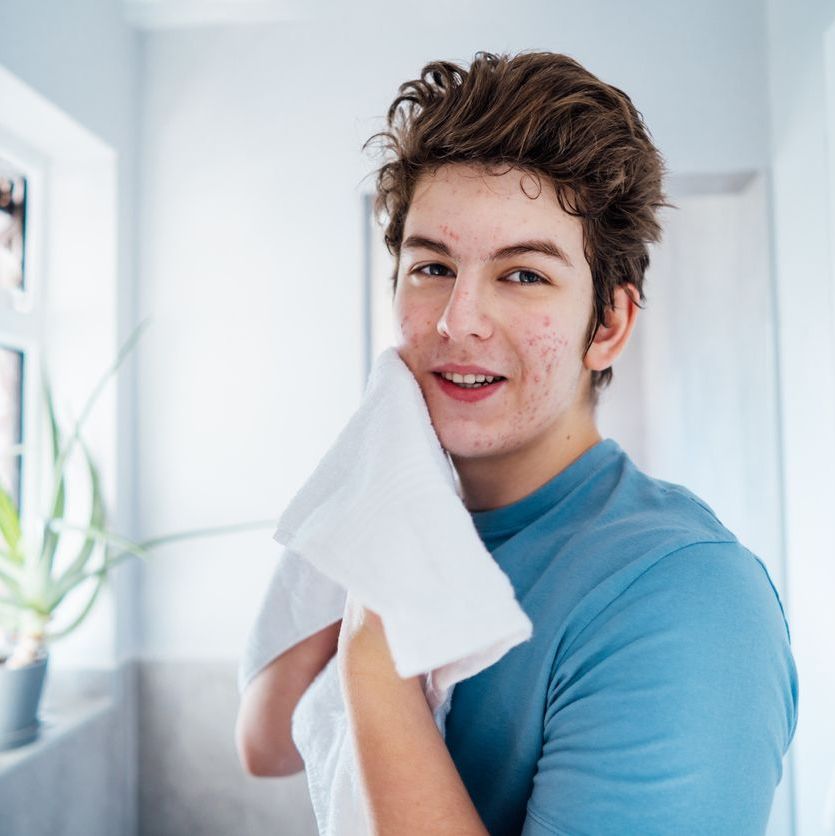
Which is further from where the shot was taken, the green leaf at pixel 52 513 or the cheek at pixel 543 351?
the green leaf at pixel 52 513

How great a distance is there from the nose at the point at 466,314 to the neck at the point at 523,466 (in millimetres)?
151

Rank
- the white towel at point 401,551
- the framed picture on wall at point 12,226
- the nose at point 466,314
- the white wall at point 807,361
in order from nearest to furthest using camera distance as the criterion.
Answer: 1. the white towel at point 401,551
2. the nose at point 466,314
3. the white wall at point 807,361
4. the framed picture on wall at point 12,226

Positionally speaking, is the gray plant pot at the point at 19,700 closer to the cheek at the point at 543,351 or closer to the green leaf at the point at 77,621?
the green leaf at the point at 77,621

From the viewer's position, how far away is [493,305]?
726mm

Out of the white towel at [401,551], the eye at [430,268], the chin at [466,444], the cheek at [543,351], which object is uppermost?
the eye at [430,268]

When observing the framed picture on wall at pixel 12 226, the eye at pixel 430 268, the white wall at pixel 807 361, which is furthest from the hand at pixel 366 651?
the framed picture on wall at pixel 12 226

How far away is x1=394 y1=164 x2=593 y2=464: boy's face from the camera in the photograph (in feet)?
2.35

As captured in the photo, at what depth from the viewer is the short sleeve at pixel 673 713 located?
533mm

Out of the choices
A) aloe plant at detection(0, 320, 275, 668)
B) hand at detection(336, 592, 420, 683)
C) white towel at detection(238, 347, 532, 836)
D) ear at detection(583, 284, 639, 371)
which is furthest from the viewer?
aloe plant at detection(0, 320, 275, 668)

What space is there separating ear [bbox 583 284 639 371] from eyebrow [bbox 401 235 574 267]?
106 mm

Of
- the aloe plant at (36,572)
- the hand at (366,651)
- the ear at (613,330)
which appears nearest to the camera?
the hand at (366,651)

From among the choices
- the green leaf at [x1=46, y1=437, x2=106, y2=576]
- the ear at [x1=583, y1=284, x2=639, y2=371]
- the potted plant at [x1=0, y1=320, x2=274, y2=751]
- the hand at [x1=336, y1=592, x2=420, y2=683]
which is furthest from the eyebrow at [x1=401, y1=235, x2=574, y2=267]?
the green leaf at [x1=46, y1=437, x2=106, y2=576]

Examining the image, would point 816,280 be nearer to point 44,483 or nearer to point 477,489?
point 477,489

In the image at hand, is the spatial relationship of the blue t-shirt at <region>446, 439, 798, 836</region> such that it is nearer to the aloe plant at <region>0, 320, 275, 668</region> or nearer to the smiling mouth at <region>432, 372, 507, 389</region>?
the smiling mouth at <region>432, 372, 507, 389</region>
